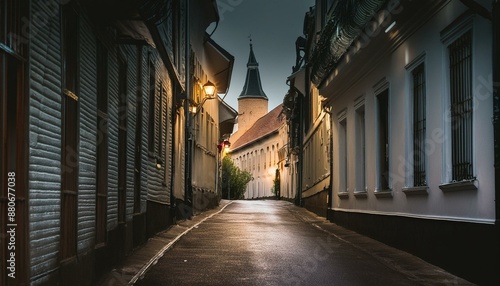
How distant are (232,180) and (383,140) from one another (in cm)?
5420

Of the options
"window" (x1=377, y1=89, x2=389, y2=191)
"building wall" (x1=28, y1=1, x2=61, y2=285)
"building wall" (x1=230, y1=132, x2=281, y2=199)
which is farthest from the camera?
"building wall" (x1=230, y1=132, x2=281, y2=199)

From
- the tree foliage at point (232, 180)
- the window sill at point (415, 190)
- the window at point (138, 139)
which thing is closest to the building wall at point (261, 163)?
the tree foliage at point (232, 180)

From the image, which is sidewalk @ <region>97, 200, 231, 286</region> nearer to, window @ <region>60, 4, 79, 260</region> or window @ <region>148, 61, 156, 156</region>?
window @ <region>60, 4, 79, 260</region>

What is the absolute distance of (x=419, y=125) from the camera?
11602 millimetres

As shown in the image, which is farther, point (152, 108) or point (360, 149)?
point (360, 149)

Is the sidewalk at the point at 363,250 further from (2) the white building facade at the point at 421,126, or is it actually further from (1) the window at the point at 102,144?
(1) the window at the point at 102,144

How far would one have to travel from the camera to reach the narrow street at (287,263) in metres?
8.77

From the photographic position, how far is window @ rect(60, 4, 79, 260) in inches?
279

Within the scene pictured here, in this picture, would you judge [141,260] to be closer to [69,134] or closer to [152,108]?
[69,134]

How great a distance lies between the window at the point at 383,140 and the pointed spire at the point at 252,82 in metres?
98.4

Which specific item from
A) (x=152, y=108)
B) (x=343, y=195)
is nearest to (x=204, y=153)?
(x=343, y=195)

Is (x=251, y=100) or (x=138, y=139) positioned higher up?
(x=251, y=100)

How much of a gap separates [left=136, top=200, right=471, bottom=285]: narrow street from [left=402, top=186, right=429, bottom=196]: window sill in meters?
0.93

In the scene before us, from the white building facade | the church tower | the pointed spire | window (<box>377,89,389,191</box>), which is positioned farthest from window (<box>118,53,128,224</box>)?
the pointed spire
